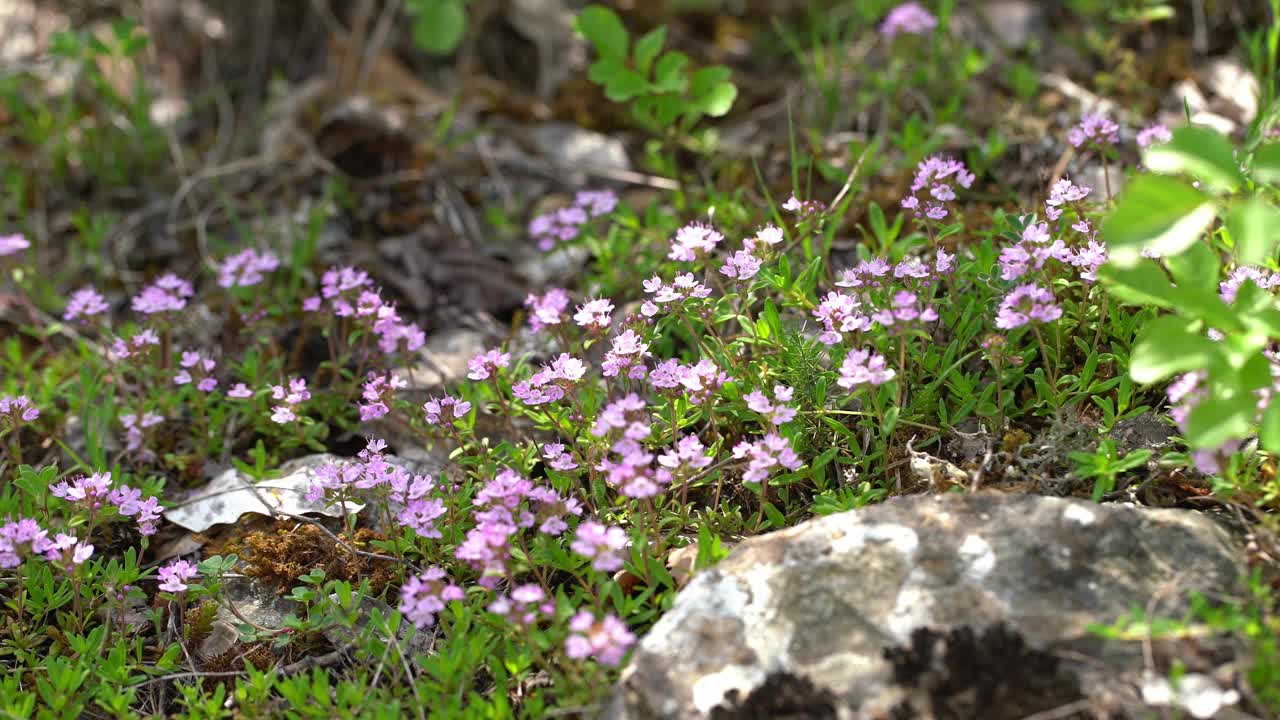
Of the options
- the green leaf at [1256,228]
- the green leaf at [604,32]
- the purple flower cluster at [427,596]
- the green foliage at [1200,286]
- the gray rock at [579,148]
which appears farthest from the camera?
the gray rock at [579,148]

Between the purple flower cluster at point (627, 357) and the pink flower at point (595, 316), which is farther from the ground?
the pink flower at point (595, 316)

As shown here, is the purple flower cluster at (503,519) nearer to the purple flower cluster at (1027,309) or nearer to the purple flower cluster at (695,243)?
the purple flower cluster at (695,243)

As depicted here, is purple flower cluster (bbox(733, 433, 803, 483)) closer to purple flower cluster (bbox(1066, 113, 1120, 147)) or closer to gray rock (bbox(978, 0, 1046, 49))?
purple flower cluster (bbox(1066, 113, 1120, 147))

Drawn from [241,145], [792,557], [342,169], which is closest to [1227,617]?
[792,557]

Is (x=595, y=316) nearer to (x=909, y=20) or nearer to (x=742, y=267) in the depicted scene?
(x=742, y=267)

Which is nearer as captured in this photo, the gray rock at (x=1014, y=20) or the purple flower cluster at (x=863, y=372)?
the purple flower cluster at (x=863, y=372)

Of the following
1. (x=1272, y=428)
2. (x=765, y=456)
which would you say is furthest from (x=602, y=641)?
(x=1272, y=428)

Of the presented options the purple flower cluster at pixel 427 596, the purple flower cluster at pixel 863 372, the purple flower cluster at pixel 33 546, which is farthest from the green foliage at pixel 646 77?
the purple flower cluster at pixel 33 546
